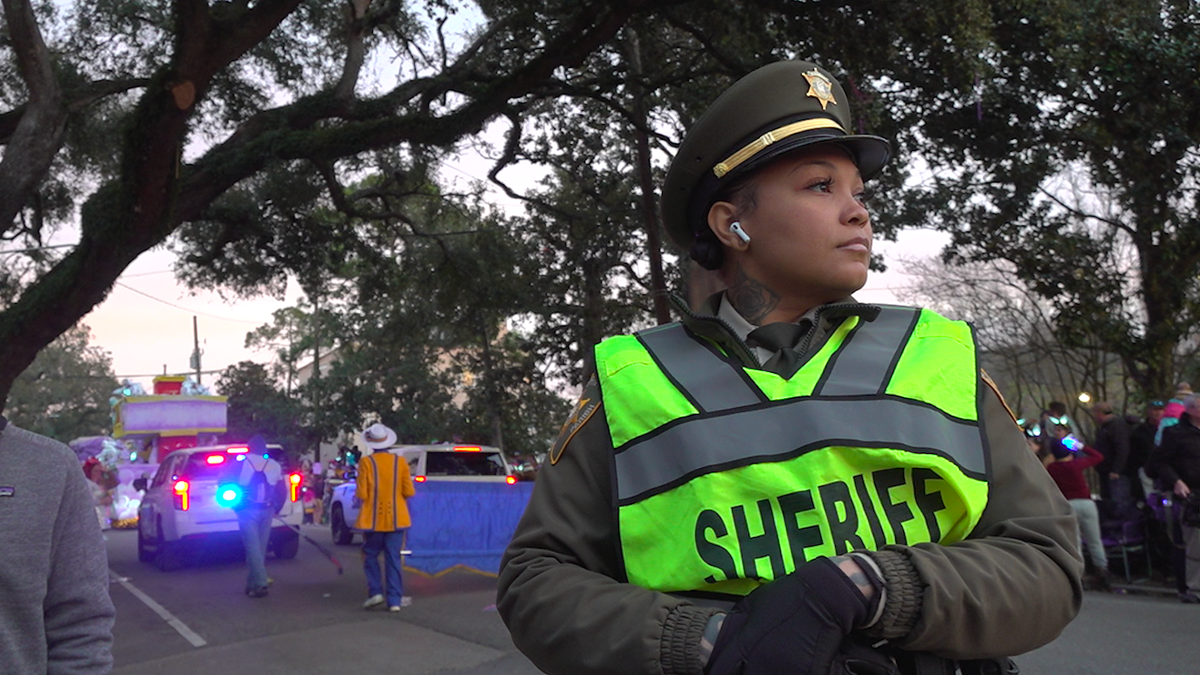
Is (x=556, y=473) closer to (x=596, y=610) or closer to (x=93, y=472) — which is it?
(x=596, y=610)

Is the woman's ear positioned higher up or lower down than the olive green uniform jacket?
higher up

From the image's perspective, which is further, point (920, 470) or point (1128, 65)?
point (1128, 65)

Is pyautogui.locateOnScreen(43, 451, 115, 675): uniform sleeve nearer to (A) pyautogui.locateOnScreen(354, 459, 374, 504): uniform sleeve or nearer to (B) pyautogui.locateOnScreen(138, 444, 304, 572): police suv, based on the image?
(A) pyautogui.locateOnScreen(354, 459, 374, 504): uniform sleeve

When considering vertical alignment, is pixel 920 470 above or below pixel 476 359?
below

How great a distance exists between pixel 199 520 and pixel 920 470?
13667mm

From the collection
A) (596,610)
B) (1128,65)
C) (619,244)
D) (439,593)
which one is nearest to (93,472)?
(439,593)

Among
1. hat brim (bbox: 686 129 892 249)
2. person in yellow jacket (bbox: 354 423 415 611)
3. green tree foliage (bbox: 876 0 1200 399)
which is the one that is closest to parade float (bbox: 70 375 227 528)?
person in yellow jacket (bbox: 354 423 415 611)

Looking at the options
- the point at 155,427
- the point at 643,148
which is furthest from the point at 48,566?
the point at 155,427

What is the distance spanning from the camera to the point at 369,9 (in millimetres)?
12891

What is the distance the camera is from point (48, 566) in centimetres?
213

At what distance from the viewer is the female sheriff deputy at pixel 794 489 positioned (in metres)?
1.22

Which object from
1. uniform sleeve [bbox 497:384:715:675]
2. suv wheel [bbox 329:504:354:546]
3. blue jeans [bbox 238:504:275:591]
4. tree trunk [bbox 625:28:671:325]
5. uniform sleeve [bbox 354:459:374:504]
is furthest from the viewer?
suv wheel [bbox 329:504:354:546]

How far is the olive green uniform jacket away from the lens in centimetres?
122

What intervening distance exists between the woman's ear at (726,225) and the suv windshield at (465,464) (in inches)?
483
